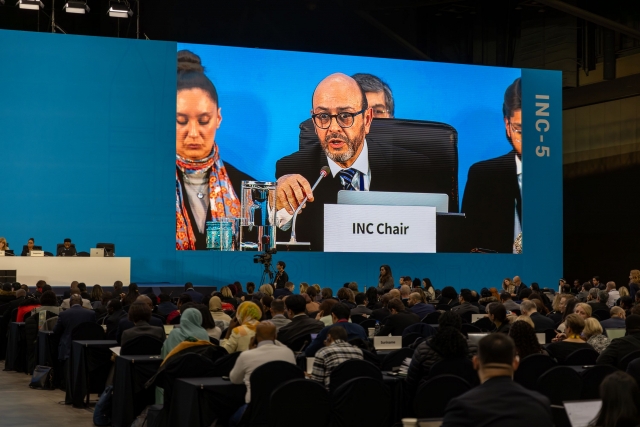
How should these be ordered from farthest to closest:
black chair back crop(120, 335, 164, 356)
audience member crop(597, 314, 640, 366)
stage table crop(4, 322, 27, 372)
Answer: stage table crop(4, 322, 27, 372) < black chair back crop(120, 335, 164, 356) < audience member crop(597, 314, 640, 366)

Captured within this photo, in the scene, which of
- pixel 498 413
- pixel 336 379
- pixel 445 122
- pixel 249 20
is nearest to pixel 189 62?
pixel 249 20

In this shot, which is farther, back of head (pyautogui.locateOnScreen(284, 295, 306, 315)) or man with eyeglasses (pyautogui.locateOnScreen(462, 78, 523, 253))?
man with eyeglasses (pyautogui.locateOnScreen(462, 78, 523, 253))

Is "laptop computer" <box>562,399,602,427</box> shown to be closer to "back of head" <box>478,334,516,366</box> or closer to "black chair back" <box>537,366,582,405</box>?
"back of head" <box>478,334,516,366</box>

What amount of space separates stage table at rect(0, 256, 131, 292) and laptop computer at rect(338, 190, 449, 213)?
555 cm

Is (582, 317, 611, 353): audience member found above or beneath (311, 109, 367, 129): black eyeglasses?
beneath

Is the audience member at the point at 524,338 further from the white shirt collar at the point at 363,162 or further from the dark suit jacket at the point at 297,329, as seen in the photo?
the white shirt collar at the point at 363,162

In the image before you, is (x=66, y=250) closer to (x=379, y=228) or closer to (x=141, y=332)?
(x=379, y=228)

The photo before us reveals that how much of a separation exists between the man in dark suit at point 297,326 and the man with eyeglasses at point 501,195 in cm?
1348

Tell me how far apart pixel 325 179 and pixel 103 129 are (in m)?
4.82

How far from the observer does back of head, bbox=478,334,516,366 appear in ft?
9.08

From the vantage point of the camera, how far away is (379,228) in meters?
19.9

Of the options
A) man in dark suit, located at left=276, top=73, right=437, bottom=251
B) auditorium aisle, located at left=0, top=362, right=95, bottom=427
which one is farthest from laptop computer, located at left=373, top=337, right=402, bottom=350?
man in dark suit, located at left=276, top=73, right=437, bottom=251

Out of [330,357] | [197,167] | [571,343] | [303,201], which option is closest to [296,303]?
[330,357]

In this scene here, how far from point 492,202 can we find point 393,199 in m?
2.52
